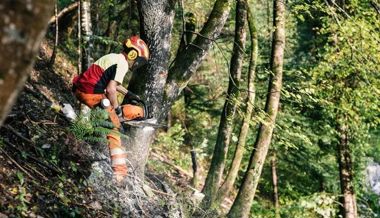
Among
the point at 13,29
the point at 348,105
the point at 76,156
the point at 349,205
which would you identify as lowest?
the point at 349,205

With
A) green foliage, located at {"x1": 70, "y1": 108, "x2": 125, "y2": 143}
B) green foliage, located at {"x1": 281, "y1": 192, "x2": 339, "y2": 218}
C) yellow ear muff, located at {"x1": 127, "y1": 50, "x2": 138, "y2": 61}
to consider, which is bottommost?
green foliage, located at {"x1": 281, "y1": 192, "x2": 339, "y2": 218}

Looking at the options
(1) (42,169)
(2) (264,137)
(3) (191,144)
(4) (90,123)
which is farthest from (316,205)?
(1) (42,169)

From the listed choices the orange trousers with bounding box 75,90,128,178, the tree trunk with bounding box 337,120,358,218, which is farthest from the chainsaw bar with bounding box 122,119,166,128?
the tree trunk with bounding box 337,120,358,218

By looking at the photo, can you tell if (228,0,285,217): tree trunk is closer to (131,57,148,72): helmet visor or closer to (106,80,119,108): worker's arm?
(131,57,148,72): helmet visor

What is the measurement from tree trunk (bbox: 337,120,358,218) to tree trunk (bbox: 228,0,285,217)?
4.03 m

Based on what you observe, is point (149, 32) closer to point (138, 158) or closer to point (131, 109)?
point (131, 109)

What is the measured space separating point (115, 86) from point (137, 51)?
0.56 m

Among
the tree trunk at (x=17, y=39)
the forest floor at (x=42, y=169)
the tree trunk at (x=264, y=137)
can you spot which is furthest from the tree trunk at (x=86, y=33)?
the tree trunk at (x=17, y=39)

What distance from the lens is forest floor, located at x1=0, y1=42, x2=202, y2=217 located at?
4.51m

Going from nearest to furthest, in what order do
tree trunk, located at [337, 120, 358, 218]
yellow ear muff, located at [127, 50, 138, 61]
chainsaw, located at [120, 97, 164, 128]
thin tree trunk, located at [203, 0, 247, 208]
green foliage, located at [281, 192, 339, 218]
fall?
yellow ear muff, located at [127, 50, 138, 61]
chainsaw, located at [120, 97, 164, 128]
thin tree trunk, located at [203, 0, 247, 208]
green foliage, located at [281, 192, 339, 218]
tree trunk, located at [337, 120, 358, 218]

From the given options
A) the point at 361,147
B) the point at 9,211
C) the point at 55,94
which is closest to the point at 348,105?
the point at 361,147

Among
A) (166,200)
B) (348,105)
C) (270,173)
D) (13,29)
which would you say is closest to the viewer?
(13,29)

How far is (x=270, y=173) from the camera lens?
18.0 metres

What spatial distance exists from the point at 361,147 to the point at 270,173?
5.19 m
